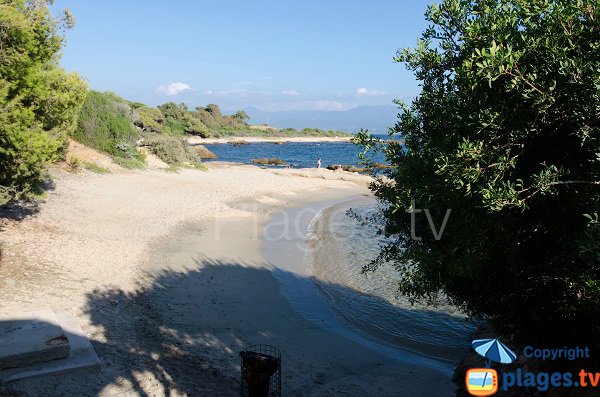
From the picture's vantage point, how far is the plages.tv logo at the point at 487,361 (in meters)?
4.36

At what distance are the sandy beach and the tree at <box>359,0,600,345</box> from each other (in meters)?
3.70

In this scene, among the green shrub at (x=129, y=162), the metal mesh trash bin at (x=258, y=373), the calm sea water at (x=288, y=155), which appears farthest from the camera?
the calm sea water at (x=288, y=155)

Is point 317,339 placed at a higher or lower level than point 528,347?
lower

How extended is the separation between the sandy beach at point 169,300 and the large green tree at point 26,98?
7.73 ft

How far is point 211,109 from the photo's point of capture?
12744 cm

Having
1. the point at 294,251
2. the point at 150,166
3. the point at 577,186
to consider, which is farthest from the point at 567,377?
the point at 150,166

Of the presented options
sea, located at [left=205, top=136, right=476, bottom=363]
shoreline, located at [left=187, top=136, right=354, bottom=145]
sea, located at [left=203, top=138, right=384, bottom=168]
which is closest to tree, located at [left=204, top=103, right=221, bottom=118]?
shoreline, located at [left=187, top=136, right=354, bottom=145]

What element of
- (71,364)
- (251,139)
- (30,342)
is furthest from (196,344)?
(251,139)

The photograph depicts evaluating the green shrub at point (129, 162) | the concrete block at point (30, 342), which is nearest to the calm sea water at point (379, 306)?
the concrete block at point (30, 342)

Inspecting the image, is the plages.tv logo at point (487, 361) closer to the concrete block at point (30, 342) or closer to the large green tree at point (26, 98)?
the concrete block at point (30, 342)

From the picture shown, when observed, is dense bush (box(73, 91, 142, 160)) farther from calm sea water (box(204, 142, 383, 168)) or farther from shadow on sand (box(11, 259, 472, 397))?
calm sea water (box(204, 142, 383, 168))

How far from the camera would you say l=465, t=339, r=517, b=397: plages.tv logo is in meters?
4.36

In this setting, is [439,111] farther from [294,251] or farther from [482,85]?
[294,251]

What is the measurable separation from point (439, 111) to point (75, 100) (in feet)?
42.5
